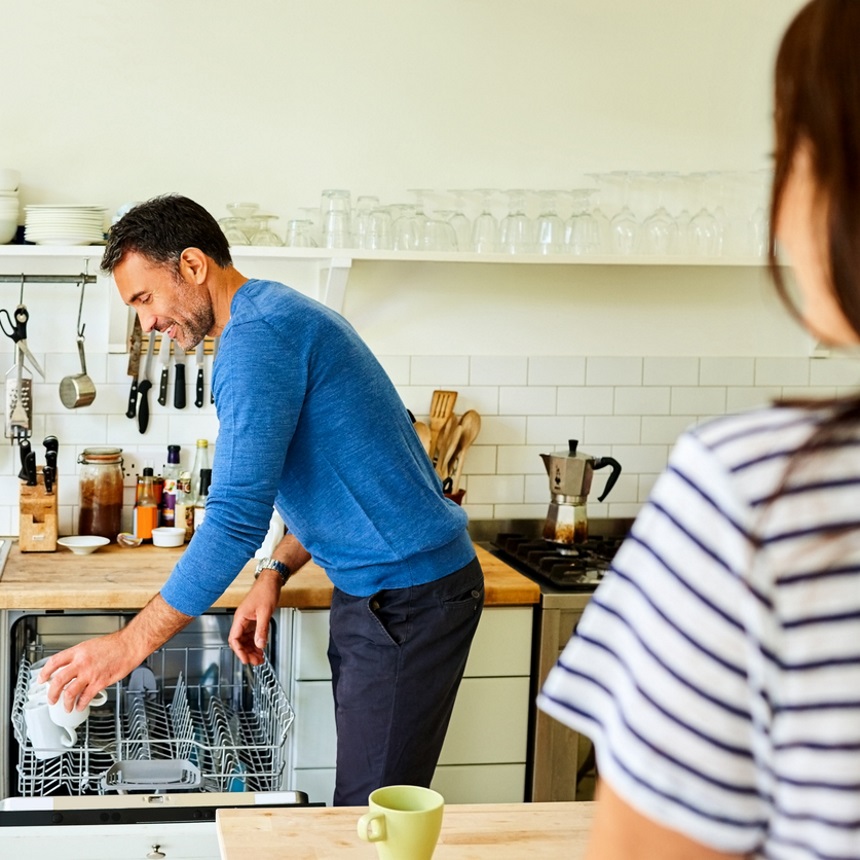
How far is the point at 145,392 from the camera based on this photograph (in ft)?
10.9

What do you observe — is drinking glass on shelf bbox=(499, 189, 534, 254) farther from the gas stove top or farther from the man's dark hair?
the man's dark hair

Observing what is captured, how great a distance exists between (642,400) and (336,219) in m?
1.11

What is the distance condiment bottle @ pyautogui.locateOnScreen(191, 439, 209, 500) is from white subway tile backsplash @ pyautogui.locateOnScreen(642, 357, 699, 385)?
52.9 inches

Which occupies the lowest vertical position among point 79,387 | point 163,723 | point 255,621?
point 163,723

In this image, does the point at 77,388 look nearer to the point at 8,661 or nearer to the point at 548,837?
the point at 8,661

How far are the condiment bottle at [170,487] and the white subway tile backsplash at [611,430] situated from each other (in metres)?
1.23

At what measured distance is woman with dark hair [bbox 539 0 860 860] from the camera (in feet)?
2.02

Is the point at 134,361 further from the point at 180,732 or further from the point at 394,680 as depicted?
the point at 394,680

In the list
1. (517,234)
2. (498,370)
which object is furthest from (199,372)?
(517,234)

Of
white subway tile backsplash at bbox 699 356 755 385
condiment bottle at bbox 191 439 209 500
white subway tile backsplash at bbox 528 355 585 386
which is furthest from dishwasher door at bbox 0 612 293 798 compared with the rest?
white subway tile backsplash at bbox 699 356 755 385

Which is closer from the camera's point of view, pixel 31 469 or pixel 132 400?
pixel 31 469

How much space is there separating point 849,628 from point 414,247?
8.86 feet

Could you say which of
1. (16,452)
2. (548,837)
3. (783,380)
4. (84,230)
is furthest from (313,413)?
(783,380)

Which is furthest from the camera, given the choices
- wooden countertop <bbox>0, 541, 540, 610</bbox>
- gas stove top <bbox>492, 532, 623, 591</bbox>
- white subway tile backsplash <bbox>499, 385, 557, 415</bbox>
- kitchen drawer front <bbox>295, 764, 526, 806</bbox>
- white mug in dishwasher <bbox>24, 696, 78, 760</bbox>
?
white subway tile backsplash <bbox>499, 385, 557, 415</bbox>
